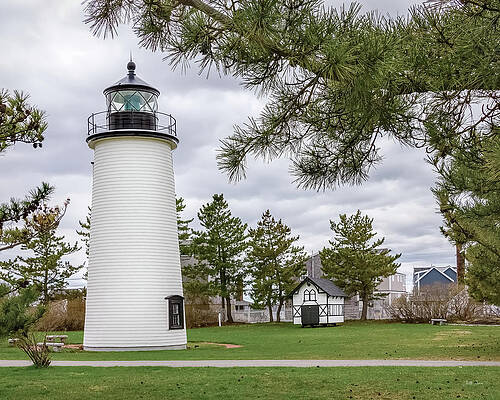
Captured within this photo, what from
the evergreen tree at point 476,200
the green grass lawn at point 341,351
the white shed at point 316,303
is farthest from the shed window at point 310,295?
the evergreen tree at point 476,200

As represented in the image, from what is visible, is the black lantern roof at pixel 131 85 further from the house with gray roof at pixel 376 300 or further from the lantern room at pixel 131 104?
the house with gray roof at pixel 376 300

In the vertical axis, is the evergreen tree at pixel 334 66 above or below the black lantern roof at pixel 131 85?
below

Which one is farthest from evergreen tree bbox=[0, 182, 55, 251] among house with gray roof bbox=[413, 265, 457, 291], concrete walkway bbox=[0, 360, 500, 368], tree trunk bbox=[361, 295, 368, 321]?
house with gray roof bbox=[413, 265, 457, 291]

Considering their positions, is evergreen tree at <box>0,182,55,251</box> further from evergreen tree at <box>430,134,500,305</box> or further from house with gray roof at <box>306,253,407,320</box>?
house with gray roof at <box>306,253,407,320</box>

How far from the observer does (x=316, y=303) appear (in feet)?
109

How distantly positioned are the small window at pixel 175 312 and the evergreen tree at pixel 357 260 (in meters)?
17.4

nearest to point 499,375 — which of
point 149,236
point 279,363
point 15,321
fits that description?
point 279,363

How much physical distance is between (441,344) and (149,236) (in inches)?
359

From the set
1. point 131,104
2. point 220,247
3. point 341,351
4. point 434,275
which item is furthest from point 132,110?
point 434,275

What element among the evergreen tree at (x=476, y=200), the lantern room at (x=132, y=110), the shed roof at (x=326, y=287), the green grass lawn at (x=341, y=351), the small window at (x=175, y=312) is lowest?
the green grass lawn at (x=341, y=351)

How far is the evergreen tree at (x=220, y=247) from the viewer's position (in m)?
35.7

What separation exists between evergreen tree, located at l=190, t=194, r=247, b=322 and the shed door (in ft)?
16.0

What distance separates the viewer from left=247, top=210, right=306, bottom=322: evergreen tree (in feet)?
118

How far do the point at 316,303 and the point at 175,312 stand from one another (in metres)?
15.3
